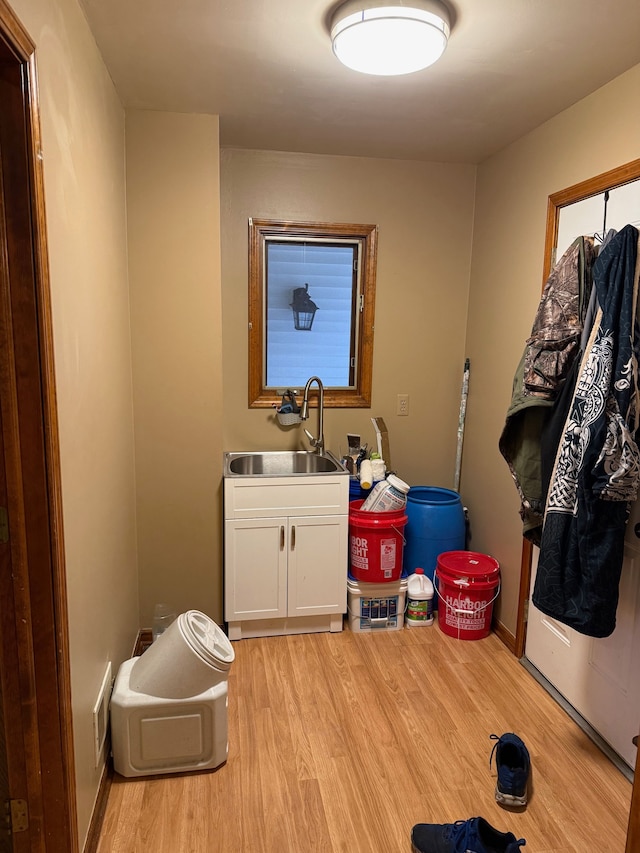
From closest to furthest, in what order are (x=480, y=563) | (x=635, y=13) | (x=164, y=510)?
(x=635, y=13) < (x=164, y=510) < (x=480, y=563)

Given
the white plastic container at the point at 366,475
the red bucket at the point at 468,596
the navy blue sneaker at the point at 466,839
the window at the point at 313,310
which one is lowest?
the navy blue sneaker at the point at 466,839

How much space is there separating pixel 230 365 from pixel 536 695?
7.04ft

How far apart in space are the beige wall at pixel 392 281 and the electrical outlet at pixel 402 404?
0.03 meters

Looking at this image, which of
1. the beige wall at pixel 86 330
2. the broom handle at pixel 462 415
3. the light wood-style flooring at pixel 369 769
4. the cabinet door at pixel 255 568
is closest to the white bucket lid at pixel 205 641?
the beige wall at pixel 86 330

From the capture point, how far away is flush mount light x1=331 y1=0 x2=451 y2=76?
161 centimetres

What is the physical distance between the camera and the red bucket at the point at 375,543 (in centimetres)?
285

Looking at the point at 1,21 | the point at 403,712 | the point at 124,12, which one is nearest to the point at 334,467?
the point at 403,712

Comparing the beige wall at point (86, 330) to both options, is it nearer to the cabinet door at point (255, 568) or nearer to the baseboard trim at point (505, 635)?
the cabinet door at point (255, 568)

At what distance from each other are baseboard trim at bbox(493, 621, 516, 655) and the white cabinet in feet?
2.62

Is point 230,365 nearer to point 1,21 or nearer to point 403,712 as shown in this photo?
point 403,712

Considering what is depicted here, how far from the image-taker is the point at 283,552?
278 centimetres

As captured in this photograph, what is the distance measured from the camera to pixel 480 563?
2.95 meters

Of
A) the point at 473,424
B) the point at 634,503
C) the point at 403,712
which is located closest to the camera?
the point at 634,503

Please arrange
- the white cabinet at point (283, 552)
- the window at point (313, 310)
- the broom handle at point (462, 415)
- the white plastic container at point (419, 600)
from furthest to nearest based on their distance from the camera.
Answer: the broom handle at point (462, 415), the window at point (313, 310), the white plastic container at point (419, 600), the white cabinet at point (283, 552)
